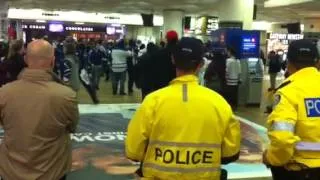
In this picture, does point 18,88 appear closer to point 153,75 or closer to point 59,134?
point 59,134

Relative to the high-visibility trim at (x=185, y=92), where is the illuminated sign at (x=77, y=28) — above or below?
below

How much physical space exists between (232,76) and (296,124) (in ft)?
31.3

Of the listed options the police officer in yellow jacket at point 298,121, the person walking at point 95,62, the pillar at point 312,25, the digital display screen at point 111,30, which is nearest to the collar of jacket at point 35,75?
the police officer in yellow jacket at point 298,121

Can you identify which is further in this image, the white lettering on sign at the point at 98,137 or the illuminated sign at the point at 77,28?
the illuminated sign at the point at 77,28

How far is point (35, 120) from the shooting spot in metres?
2.88

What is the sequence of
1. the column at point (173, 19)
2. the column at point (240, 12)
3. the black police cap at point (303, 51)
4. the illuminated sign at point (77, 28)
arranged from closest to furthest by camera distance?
the black police cap at point (303, 51) → the column at point (240, 12) → the column at point (173, 19) → the illuminated sign at point (77, 28)

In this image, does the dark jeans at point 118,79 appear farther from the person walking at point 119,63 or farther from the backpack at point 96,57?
the backpack at point 96,57

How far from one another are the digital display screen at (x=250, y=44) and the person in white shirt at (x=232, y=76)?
2.80 feet

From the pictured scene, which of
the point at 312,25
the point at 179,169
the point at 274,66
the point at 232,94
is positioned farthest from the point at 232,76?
the point at 312,25

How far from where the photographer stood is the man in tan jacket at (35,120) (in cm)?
289

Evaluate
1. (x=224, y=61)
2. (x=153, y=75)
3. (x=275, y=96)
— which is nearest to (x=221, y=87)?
(x=224, y=61)

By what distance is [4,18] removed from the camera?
2431cm

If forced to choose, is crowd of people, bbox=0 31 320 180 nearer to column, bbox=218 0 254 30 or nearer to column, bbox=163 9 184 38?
column, bbox=218 0 254 30

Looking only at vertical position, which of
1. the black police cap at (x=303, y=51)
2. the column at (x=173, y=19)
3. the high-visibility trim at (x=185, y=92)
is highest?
the column at (x=173, y=19)
